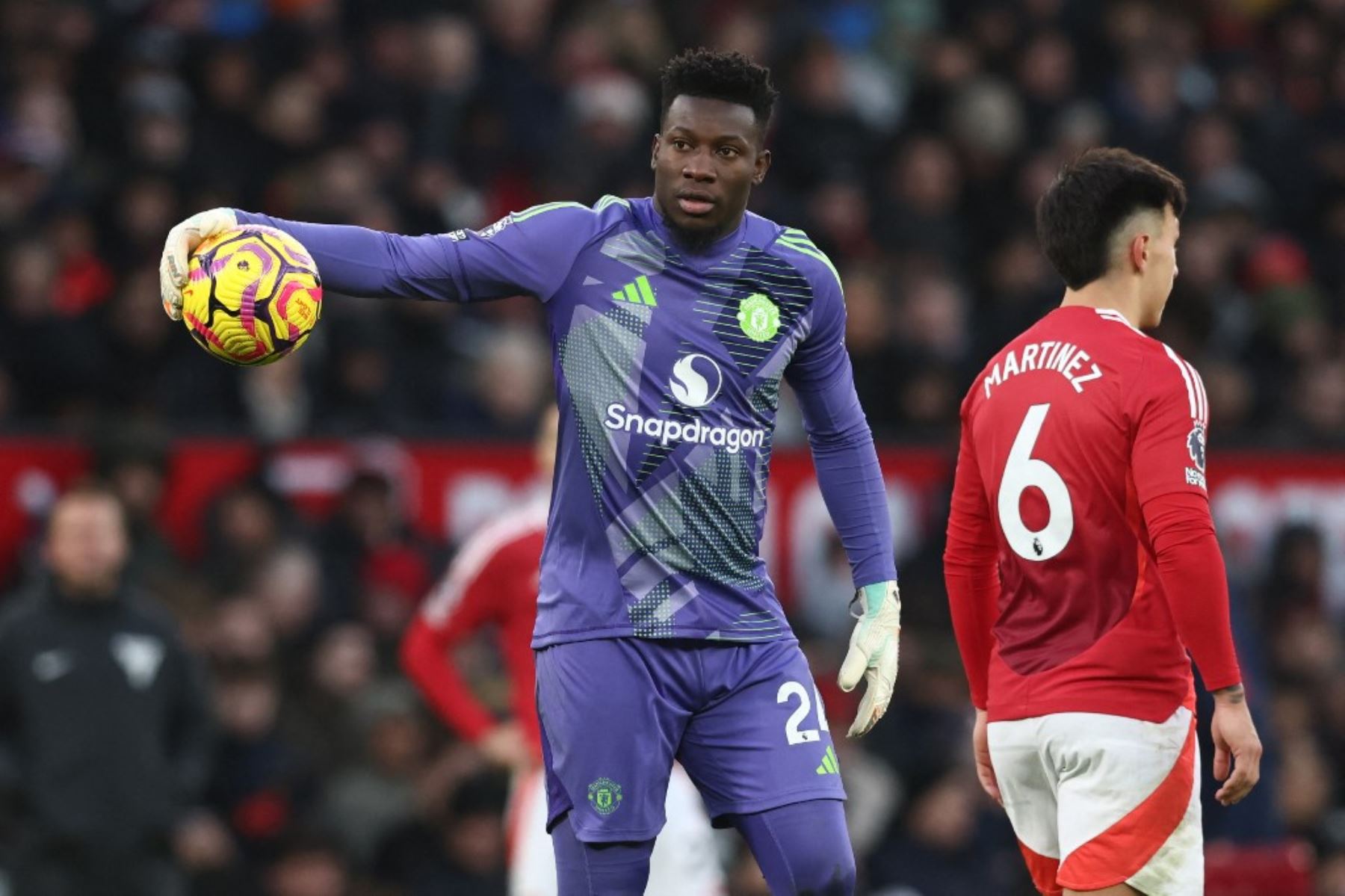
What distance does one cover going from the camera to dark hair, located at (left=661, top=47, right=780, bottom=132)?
5457 millimetres

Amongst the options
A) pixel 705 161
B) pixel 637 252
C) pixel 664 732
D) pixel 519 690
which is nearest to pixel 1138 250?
pixel 705 161

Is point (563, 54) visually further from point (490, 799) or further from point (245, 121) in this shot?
point (490, 799)

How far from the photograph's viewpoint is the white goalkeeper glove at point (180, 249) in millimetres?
4973

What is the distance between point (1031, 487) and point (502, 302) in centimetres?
709

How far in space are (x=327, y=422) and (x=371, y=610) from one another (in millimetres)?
1062

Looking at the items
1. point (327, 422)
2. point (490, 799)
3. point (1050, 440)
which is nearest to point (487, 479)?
point (327, 422)

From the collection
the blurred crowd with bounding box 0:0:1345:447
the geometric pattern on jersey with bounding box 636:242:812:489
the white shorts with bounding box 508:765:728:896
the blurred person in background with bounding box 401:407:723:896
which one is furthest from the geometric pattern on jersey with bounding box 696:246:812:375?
the blurred crowd with bounding box 0:0:1345:447

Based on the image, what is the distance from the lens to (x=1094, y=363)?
5.59 m

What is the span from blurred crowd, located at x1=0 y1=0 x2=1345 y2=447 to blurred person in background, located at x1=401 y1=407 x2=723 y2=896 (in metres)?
2.45

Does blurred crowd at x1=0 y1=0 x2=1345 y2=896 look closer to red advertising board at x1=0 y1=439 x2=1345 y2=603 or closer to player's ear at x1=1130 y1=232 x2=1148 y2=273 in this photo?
red advertising board at x1=0 y1=439 x2=1345 y2=603

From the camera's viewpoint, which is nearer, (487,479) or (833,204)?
(487,479)

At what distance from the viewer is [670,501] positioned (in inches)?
215

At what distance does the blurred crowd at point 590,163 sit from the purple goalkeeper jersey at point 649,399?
19.0 feet

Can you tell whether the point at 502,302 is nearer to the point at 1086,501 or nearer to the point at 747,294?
the point at 747,294
